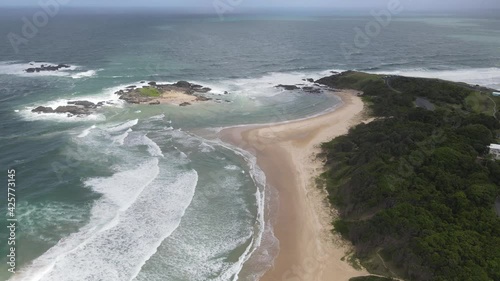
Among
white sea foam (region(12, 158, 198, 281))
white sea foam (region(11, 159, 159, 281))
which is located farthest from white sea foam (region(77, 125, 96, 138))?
white sea foam (region(12, 158, 198, 281))

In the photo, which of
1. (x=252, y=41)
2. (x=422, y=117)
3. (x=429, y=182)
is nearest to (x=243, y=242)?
(x=429, y=182)

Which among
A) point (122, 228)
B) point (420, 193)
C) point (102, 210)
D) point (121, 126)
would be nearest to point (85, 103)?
point (121, 126)

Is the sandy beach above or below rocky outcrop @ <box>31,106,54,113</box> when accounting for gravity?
above

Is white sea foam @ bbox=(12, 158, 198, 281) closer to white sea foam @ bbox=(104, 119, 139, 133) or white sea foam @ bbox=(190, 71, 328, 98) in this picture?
white sea foam @ bbox=(104, 119, 139, 133)

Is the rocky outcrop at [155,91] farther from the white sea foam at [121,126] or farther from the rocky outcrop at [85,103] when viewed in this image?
the white sea foam at [121,126]

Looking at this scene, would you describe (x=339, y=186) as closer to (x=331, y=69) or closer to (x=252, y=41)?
(x=331, y=69)
